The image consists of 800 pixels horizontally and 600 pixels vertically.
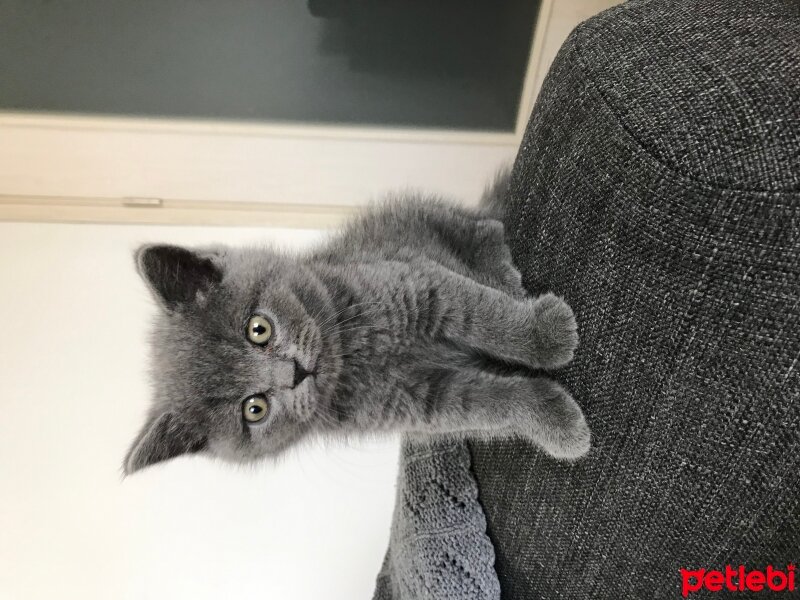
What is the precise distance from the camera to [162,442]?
79 cm

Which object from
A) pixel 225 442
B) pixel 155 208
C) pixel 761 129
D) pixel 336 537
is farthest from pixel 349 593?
pixel 761 129

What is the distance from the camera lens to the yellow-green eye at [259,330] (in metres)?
0.79

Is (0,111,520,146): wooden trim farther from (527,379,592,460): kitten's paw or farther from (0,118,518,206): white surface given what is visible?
(527,379,592,460): kitten's paw

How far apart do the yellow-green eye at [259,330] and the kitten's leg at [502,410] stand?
8.7 inches

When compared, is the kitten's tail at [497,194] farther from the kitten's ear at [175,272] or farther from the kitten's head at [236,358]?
the kitten's ear at [175,272]

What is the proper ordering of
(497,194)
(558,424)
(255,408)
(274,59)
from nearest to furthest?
(558,424)
(255,408)
(497,194)
(274,59)

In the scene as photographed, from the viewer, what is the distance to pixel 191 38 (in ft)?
5.43

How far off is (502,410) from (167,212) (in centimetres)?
133

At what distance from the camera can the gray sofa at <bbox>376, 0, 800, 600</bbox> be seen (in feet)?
1.67

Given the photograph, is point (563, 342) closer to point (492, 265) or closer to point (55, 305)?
point (492, 265)

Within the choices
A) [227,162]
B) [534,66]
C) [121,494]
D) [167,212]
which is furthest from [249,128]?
[121,494]

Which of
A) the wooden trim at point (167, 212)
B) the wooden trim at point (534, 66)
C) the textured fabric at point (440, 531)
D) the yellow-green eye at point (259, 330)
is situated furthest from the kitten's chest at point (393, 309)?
the wooden trim at point (534, 66)

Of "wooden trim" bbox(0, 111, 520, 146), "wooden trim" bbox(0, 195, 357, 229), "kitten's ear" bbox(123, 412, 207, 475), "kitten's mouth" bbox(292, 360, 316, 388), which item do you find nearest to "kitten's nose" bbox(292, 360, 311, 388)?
"kitten's mouth" bbox(292, 360, 316, 388)

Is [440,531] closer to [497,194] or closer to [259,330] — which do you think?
[259,330]
